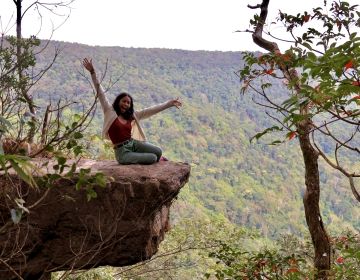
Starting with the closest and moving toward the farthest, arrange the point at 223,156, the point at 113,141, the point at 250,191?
1. the point at 113,141
2. the point at 250,191
3. the point at 223,156

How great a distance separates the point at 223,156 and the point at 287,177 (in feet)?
27.4

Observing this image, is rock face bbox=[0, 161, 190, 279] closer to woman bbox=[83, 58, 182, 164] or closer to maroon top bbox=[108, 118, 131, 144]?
woman bbox=[83, 58, 182, 164]

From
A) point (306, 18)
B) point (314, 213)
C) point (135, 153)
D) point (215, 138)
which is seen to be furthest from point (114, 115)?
point (215, 138)

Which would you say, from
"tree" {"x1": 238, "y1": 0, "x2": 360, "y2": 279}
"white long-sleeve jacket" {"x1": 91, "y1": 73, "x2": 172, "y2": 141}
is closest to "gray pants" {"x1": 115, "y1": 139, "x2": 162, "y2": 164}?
"white long-sleeve jacket" {"x1": 91, "y1": 73, "x2": 172, "y2": 141}

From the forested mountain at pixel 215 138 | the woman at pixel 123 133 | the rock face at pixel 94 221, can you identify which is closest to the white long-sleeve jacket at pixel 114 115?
the woman at pixel 123 133

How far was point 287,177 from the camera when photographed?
57531 mm

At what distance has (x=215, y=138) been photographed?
65875mm

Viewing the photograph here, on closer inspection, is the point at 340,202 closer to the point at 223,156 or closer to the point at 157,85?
the point at 223,156

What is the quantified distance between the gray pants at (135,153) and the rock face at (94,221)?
0.24 m

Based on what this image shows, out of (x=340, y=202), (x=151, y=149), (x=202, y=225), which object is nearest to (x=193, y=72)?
(x=340, y=202)

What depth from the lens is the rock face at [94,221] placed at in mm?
4844

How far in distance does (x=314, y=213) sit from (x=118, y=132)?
2456 mm

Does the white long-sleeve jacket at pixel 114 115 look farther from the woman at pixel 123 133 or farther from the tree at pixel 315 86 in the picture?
the tree at pixel 315 86

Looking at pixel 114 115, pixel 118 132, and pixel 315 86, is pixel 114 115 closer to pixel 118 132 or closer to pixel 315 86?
pixel 118 132
